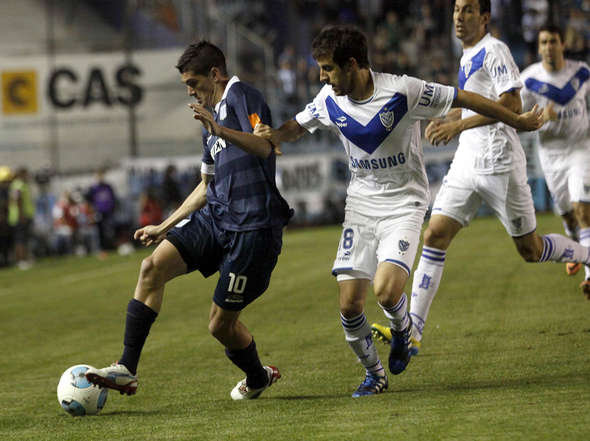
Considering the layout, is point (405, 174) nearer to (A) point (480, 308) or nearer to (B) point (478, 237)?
(A) point (480, 308)

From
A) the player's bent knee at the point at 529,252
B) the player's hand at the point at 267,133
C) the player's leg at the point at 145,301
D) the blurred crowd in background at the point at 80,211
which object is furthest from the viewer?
the blurred crowd in background at the point at 80,211

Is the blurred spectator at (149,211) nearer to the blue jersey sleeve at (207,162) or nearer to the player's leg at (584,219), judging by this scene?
the player's leg at (584,219)

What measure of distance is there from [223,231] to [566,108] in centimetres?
437

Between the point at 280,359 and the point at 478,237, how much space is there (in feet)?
34.6

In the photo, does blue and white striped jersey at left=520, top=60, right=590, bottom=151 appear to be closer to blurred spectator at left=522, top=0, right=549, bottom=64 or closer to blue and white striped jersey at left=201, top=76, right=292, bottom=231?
blue and white striped jersey at left=201, top=76, right=292, bottom=231

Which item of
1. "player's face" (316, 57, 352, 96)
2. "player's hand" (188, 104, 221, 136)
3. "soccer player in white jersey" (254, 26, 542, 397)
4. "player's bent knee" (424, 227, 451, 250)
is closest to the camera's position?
"player's hand" (188, 104, 221, 136)

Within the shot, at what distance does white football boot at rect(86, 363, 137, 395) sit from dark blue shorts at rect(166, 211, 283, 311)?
670 mm

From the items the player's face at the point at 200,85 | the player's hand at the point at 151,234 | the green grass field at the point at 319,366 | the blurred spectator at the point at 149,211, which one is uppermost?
the player's face at the point at 200,85

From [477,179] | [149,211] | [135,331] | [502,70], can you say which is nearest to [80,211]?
[149,211]

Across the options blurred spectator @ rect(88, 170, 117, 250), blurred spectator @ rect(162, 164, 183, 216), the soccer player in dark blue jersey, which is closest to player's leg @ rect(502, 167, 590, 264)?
the soccer player in dark blue jersey

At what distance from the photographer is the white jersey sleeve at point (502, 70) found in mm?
6977

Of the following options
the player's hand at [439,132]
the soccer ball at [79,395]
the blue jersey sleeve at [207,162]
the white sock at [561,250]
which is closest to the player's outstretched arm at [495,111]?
the player's hand at [439,132]

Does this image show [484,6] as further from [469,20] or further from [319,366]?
[319,366]

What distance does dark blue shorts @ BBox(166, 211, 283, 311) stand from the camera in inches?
235
